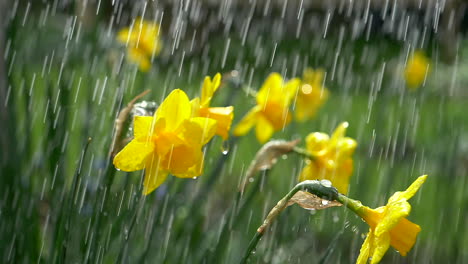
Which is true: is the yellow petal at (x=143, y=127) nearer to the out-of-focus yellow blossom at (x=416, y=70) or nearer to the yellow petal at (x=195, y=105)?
the yellow petal at (x=195, y=105)

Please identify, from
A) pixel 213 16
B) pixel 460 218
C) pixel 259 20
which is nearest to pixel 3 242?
pixel 460 218

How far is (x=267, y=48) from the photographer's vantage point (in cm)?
792

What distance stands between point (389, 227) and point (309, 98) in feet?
6.35

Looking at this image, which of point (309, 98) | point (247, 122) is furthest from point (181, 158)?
point (309, 98)

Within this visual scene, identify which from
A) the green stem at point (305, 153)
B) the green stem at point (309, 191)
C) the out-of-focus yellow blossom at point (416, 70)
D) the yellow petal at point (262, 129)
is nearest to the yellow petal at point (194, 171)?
the green stem at point (309, 191)

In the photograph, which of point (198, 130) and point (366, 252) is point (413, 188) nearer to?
point (366, 252)

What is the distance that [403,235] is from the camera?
0.92 m

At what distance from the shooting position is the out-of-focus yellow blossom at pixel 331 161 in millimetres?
1423

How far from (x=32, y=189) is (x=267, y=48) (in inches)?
269

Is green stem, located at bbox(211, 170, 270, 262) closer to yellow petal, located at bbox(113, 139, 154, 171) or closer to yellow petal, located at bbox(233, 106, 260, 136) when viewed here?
yellow petal, located at bbox(113, 139, 154, 171)

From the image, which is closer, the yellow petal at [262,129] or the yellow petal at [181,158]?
the yellow petal at [181,158]

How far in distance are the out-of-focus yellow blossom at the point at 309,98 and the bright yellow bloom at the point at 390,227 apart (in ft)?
5.47

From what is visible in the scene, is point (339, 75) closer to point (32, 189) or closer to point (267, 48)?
point (267, 48)

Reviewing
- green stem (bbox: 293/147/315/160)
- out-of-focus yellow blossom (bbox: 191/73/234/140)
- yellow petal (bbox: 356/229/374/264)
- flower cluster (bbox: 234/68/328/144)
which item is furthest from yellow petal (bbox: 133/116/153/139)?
flower cluster (bbox: 234/68/328/144)
